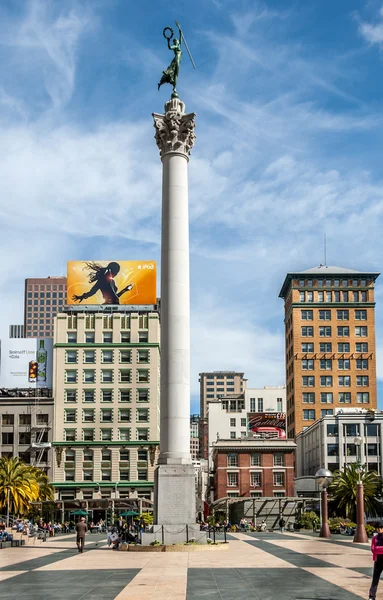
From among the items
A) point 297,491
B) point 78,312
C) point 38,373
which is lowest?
point 297,491

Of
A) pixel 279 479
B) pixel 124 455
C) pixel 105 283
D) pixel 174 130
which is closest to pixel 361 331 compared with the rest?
pixel 279 479

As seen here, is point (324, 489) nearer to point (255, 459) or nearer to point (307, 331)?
point (255, 459)

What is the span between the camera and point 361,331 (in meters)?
154

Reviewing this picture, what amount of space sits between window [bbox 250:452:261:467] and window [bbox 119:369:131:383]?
21925 mm

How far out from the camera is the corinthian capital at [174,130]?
167 feet

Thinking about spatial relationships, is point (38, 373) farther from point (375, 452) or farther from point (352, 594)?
point (352, 594)

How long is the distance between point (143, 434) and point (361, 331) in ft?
193

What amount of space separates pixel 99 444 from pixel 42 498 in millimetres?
15687

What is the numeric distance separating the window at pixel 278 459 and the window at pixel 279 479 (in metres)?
1.51

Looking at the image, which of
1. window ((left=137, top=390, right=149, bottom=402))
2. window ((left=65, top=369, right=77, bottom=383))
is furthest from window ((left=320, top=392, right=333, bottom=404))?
window ((left=65, top=369, right=77, bottom=383))

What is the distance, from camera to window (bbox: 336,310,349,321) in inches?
6068

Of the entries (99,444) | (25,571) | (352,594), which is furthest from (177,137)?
(99,444)

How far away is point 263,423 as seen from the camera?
5876 inches

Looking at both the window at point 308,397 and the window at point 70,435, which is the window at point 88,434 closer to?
the window at point 70,435
